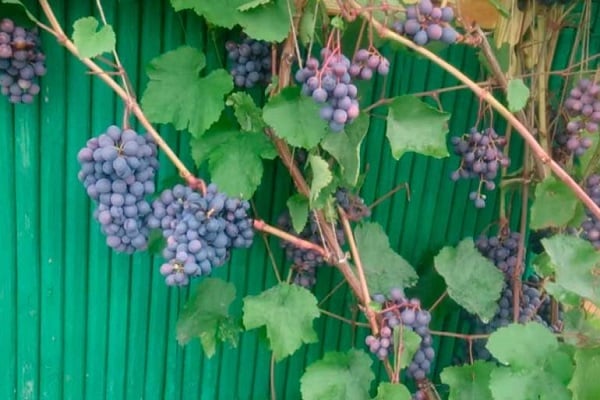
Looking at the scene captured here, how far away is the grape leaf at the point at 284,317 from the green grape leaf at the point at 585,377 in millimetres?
527

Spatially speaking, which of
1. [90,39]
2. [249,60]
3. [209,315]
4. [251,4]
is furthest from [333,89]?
[209,315]

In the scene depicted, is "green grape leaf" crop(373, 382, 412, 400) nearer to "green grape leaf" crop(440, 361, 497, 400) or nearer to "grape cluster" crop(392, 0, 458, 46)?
"green grape leaf" crop(440, 361, 497, 400)

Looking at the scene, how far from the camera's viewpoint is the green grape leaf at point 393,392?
1.49 metres

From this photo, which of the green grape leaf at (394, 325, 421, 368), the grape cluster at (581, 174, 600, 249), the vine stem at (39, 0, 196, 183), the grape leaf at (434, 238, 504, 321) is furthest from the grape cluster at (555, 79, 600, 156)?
the vine stem at (39, 0, 196, 183)

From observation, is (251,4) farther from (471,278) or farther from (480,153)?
(471,278)

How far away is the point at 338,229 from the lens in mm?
1688

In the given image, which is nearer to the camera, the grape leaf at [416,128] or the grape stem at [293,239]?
the grape leaf at [416,128]

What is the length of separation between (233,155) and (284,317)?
36 cm

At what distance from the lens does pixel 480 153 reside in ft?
5.34

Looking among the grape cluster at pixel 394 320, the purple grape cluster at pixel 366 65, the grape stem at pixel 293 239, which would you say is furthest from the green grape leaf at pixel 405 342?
the purple grape cluster at pixel 366 65

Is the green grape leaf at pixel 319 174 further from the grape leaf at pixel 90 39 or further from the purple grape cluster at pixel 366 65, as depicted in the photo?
the grape leaf at pixel 90 39

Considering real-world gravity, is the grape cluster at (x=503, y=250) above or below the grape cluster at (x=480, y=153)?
below

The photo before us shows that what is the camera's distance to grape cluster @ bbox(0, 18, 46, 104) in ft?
4.69

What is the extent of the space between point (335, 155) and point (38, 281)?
2.61ft
